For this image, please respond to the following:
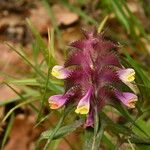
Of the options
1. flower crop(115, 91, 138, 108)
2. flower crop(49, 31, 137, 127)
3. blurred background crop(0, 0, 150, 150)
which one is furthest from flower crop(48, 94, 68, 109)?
blurred background crop(0, 0, 150, 150)

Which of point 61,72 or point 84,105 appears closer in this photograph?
point 84,105

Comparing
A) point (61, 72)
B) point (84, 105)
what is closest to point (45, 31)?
point (61, 72)

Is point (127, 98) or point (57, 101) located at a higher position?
point (57, 101)

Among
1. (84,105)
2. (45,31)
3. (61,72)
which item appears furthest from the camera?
(45,31)

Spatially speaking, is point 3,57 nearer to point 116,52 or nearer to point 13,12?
point 13,12

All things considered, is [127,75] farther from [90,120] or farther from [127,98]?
[90,120]

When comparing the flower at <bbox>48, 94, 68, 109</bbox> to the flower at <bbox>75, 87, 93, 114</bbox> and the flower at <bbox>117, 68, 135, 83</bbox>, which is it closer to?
the flower at <bbox>75, 87, 93, 114</bbox>
